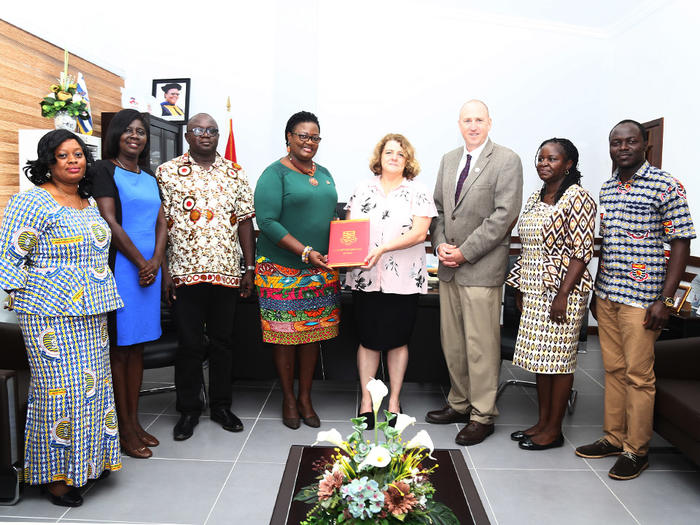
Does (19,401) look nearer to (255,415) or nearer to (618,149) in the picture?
(255,415)

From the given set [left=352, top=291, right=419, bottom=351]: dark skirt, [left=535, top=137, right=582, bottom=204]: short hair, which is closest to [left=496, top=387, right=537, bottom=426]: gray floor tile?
[left=352, top=291, right=419, bottom=351]: dark skirt

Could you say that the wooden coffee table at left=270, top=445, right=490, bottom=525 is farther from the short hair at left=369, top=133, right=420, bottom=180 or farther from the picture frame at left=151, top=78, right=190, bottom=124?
the picture frame at left=151, top=78, right=190, bottom=124

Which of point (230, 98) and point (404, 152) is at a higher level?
point (230, 98)

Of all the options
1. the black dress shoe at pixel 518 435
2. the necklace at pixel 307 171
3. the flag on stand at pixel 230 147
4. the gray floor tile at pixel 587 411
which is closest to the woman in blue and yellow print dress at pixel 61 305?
the necklace at pixel 307 171

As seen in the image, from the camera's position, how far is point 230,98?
552cm

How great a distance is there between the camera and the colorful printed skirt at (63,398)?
2123mm

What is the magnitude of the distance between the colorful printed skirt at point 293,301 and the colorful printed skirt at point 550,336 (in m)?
1.07

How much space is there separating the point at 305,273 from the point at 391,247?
49 centimetres

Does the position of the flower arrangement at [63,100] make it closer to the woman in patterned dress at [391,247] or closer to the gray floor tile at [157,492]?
the woman in patterned dress at [391,247]

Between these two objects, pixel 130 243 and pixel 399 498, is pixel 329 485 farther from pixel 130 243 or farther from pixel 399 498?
pixel 130 243

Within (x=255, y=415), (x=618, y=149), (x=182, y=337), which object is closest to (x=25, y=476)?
(x=182, y=337)

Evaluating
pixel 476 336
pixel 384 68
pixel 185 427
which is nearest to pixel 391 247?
pixel 476 336

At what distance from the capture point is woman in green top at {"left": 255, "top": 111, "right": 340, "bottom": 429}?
2.85m

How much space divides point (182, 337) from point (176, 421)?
2.07 ft
